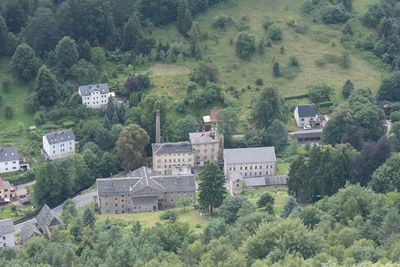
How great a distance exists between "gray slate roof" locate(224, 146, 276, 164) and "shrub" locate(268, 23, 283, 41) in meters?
38.4

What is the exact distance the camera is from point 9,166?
4894 inches

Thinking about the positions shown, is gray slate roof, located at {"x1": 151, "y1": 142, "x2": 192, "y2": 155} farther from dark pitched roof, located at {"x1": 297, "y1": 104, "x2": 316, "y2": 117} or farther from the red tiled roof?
dark pitched roof, located at {"x1": 297, "y1": 104, "x2": 316, "y2": 117}

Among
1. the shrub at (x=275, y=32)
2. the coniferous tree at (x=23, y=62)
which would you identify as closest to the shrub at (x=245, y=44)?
the shrub at (x=275, y=32)

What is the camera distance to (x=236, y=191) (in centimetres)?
12144

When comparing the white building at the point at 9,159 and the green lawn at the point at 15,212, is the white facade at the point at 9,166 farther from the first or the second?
the green lawn at the point at 15,212

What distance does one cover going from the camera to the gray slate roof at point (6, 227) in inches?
4096

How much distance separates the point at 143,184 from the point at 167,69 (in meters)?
35.9

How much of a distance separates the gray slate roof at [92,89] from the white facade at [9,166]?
19.7 metres

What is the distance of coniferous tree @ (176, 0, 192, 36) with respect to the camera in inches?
6107

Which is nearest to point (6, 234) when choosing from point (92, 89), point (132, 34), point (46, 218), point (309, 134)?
point (46, 218)

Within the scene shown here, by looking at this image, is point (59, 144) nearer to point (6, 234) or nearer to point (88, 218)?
point (88, 218)

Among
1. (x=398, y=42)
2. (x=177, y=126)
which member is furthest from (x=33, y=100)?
(x=398, y=42)

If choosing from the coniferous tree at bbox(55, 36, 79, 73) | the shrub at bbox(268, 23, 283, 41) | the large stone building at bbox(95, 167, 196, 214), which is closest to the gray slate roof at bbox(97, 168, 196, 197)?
the large stone building at bbox(95, 167, 196, 214)

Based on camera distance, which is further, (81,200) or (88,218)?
(81,200)
